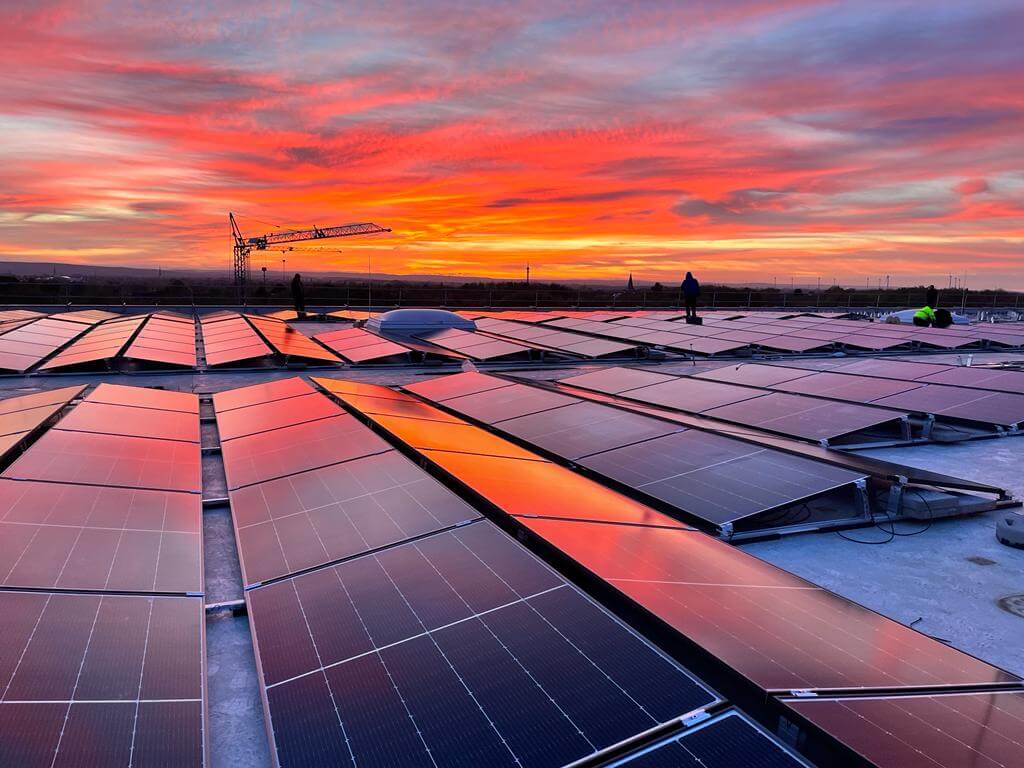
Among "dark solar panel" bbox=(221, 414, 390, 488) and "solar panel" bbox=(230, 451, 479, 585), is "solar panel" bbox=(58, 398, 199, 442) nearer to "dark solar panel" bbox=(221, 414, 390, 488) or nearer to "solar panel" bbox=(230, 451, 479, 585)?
"dark solar panel" bbox=(221, 414, 390, 488)

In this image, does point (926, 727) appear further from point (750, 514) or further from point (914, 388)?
point (914, 388)

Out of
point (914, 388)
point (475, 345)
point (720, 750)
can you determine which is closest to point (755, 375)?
point (914, 388)

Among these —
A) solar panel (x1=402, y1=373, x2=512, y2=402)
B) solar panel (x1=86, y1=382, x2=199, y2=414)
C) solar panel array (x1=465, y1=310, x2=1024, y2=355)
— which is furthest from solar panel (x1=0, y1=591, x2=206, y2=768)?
solar panel array (x1=465, y1=310, x2=1024, y2=355)

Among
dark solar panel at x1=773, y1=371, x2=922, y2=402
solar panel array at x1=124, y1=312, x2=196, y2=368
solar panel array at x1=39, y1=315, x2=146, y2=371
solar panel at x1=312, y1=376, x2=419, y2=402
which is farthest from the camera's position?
solar panel array at x1=124, y1=312, x2=196, y2=368

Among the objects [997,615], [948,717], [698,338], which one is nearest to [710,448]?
[997,615]

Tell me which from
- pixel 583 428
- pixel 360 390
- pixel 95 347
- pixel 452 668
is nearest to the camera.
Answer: pixel 452 668

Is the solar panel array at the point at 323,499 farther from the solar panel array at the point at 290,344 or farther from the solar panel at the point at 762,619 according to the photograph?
the solar panel array at the point at 290,344

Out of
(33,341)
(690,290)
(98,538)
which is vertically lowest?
(98,538)

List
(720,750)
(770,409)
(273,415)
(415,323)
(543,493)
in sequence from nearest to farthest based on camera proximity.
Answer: (720,750)
(543,493)
(273,415)
(770,409)
(415,323)
